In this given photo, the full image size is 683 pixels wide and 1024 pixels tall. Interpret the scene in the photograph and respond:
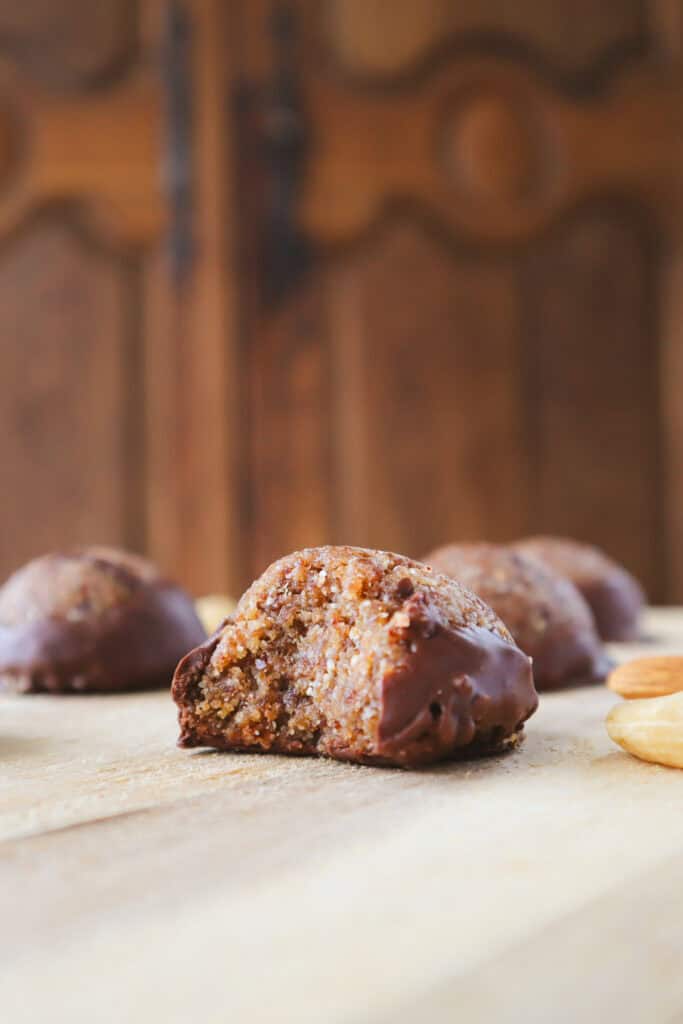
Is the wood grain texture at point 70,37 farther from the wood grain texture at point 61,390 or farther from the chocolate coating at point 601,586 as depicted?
the chocolate coating at point 601,586

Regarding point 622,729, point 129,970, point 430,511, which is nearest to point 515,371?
point 430,511

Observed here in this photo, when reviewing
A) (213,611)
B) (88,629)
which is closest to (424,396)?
(213,611)

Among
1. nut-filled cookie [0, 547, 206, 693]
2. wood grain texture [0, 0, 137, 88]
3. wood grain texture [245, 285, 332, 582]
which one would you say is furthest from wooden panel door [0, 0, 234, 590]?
nut-filled cookie [0, 547, 206, 693]

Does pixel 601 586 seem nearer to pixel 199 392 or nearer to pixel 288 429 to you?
pixel 288 429

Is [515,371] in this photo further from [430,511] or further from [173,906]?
[173,906]

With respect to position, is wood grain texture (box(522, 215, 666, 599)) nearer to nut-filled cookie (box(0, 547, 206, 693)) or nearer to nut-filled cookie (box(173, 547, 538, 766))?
nut-filled cookie (box(0, 547, 206, 693))

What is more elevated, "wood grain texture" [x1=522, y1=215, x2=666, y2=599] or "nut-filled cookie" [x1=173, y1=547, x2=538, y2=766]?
"wood grain texture" [x1=522, y1=215, x2=666, y2=599]
